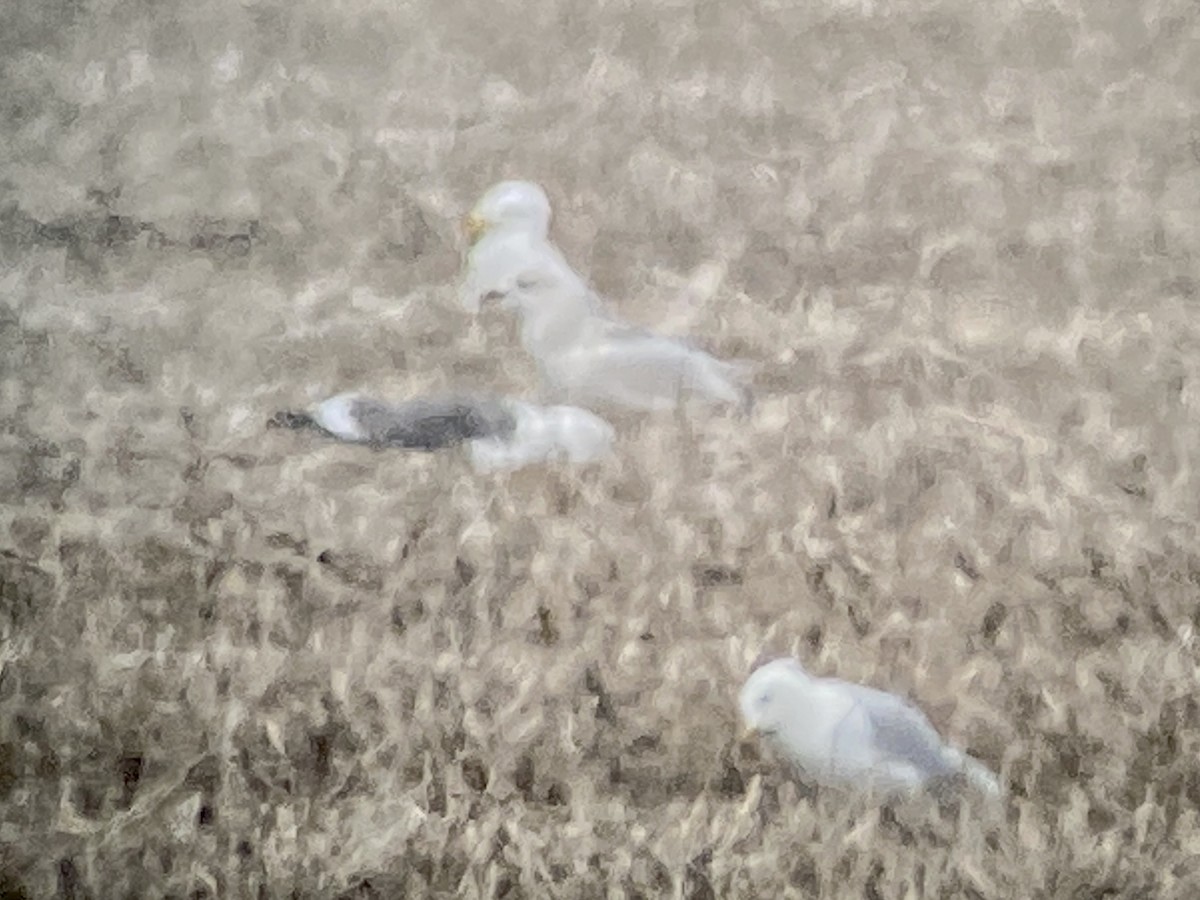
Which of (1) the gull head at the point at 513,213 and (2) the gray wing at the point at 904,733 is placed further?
(1) the gull head at the point at 513,213

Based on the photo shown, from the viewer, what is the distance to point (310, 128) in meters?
1.22

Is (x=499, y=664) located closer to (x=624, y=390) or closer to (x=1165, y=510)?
(x=624, y=390)

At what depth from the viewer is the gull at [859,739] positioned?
3.53ft

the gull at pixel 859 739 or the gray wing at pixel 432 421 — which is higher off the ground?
the gray wing at pixel 432 421

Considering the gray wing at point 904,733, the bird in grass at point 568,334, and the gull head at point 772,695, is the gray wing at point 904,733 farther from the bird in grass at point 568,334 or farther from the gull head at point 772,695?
the bird in grass at point 568,334

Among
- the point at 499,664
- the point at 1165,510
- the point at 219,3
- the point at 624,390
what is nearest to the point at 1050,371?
the point at 1165,510

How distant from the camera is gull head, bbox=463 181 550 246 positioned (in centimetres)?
119

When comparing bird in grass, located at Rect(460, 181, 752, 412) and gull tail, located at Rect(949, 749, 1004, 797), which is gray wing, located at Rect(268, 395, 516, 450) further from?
gull tail, located at Rect(949, 749, 1004, 797)

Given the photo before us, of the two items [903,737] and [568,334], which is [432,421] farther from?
[903,737]

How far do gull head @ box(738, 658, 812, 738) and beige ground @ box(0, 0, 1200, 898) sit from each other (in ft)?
0.05

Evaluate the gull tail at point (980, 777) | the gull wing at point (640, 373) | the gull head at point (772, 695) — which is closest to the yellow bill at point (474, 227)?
the gull wing at point (640, 373)

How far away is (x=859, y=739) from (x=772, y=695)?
0.09 metres

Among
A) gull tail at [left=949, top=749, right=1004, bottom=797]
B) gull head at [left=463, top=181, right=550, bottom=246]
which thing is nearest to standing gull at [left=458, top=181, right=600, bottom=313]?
gull head at [left=463, top=181, right=550, bottom=246]

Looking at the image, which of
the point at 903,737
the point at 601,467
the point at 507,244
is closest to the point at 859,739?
the point at 903,737
